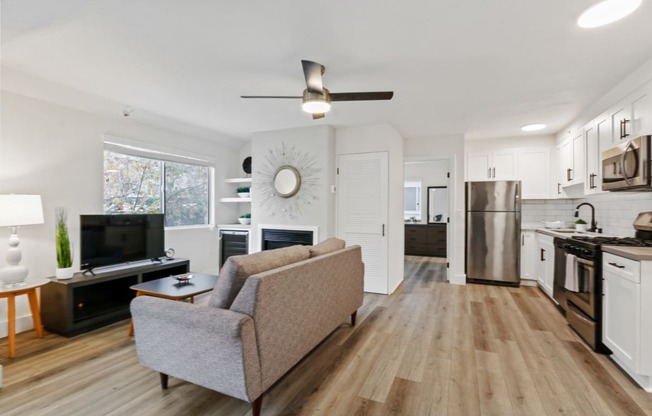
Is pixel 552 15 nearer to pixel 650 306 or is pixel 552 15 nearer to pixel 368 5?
pixel 368 5

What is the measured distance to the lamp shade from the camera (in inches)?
104

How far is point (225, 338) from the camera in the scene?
66.1 inches

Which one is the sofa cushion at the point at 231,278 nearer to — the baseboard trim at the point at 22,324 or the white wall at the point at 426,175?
the baseboard trim at the point at 22,324

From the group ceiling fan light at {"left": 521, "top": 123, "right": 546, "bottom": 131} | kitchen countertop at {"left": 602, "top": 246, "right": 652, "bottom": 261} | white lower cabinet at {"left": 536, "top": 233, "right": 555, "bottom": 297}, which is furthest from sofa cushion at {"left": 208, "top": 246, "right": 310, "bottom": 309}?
ceiling fan light at {"left": 521, "top": 123, "right": 546, "bottom": 131}

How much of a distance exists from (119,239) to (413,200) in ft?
21.3

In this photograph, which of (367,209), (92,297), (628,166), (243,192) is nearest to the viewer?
(628,166)

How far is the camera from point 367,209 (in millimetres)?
4633

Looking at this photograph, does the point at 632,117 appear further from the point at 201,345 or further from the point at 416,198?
the point at 416,198

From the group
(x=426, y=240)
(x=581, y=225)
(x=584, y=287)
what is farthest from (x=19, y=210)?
(x=426, y=240)

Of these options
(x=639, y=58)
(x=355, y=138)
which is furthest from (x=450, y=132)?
(x=639, y=58)

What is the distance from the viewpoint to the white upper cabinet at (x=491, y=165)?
515 cm

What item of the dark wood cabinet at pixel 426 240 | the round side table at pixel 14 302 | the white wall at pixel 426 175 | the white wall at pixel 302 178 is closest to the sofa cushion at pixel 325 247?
the white wall at pixel 302 178

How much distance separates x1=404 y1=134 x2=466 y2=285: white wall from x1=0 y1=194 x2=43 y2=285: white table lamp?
5016 millimetres

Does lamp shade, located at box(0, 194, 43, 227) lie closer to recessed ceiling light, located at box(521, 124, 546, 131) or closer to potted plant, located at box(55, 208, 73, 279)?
potted plant, located at box(55, 208, 73, 279)
